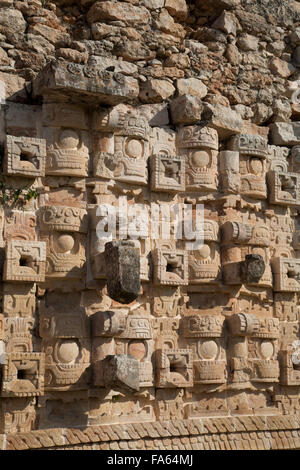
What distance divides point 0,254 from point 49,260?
398 mm

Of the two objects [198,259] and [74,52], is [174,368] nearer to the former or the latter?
[198,259]

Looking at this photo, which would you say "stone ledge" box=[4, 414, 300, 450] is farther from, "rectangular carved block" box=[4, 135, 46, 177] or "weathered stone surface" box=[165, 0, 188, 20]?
"weathered stone surface" box=[165, 0, 188, 20]

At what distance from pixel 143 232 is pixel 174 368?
1.16 meters

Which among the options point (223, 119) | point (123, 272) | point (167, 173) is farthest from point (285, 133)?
point (123, 272)

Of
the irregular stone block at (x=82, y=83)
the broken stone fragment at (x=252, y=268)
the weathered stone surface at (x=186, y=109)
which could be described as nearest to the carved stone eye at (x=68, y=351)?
the broken stone fragment at (x=252, y=268)

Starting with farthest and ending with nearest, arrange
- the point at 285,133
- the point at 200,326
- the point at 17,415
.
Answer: the point at 285,133, the point at 200,326, the point at 17,415

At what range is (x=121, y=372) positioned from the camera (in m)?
5.42

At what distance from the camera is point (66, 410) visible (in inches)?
220

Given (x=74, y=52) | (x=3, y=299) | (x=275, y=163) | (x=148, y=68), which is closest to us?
(x=3, y=299)

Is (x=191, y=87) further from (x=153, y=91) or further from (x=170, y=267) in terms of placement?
(x=170, y=267)

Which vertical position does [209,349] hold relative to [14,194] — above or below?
below

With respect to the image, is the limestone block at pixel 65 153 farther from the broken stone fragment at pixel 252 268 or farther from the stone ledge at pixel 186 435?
the stone ledge at pixel 186 435

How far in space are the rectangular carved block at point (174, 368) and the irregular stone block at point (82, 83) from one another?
2113 mm

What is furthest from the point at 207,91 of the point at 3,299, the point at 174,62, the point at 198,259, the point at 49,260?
the point at 3,299
